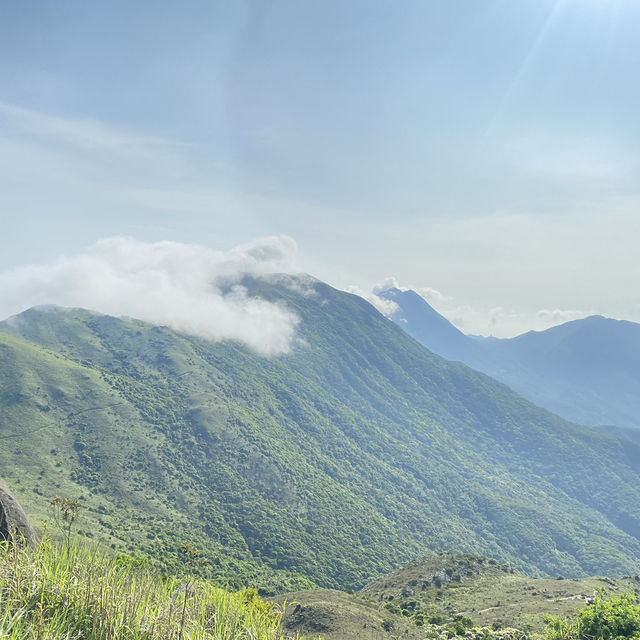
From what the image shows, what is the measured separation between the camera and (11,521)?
2045 cm

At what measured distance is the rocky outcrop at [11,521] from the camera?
20094 millimetres

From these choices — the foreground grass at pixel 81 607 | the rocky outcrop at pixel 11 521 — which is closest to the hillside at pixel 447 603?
the rocky outcrop at pixel 11 521

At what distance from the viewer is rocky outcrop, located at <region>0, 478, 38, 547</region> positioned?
2009 centimetres

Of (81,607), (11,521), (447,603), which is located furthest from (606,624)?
(11,521)

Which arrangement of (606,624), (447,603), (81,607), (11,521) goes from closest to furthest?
(81,607) → (11,521) → (606,624) → (447,603)

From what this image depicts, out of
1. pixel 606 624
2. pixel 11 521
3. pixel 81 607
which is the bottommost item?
pixel 606 624

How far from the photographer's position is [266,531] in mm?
191125

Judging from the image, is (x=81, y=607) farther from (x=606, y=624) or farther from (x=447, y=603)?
(x=447, y=603)

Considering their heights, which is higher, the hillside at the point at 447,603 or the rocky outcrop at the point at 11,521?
the rocky outcrop at the point at 11,521

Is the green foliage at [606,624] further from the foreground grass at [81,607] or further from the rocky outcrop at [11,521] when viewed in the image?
the rocky outcrop at [11,521]

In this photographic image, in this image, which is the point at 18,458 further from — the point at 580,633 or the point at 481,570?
the point at 580,633

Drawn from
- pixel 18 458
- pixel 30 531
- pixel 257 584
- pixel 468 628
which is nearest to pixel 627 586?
pixel 468 628

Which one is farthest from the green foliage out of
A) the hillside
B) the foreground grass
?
the foreground grass

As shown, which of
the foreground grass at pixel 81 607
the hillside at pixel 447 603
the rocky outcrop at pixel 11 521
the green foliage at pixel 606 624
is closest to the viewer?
the foreground grass at pixel 81 607
